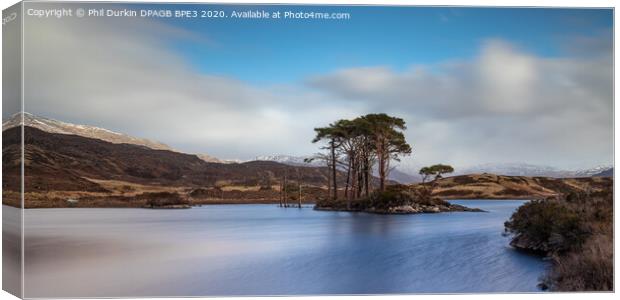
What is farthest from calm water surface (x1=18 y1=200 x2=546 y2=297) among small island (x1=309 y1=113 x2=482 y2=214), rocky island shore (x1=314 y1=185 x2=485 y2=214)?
rocky island shore (x1=314 y1=185 x2=485 y2=214)

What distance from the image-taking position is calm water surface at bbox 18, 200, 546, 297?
7578 millimetres

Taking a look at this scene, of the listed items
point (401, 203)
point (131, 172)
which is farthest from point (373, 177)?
point (131, 172)

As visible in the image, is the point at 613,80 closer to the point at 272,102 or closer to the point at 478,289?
the point at 478,289

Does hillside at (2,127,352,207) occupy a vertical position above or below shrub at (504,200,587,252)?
above

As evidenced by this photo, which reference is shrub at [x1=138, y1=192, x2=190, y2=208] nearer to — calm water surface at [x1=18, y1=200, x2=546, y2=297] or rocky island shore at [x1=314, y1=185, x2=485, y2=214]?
Result: rocky island shore at [x1=314, y1=185, x2=485, y2=214]

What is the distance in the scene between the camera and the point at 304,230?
49.2 feet

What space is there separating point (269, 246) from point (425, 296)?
14.2 ft

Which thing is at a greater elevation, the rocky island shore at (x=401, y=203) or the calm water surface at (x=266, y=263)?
the rocky island shore at (x=401, y=203)

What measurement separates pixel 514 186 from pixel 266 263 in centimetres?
639

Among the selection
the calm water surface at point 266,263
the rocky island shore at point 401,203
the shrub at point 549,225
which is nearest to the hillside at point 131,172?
the calm water surface at point 266,263

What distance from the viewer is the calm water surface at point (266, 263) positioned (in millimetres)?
7578

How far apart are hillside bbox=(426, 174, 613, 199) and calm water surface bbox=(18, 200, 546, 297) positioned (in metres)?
1.09

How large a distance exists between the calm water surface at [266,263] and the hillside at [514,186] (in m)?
1.09

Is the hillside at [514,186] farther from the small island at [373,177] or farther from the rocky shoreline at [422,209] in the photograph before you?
the rocky shoreline at [422,209]
